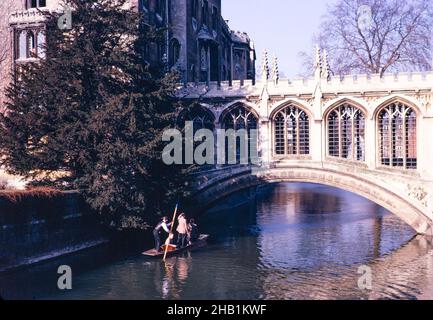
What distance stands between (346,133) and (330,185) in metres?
2.69

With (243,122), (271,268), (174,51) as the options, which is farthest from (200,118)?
(271,268)

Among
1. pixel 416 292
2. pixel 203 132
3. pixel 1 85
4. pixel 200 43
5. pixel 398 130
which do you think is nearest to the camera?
pixel 416 292

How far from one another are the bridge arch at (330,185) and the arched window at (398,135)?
1.48 m

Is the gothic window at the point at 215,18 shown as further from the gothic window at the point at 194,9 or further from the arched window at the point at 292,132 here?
the arched window at the point at 292,132

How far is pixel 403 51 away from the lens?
34000 mm

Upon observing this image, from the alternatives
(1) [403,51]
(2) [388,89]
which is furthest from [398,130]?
(1) [403,51]

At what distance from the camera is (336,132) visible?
91.4ft

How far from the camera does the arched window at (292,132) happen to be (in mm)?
28250

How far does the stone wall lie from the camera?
19938 mm

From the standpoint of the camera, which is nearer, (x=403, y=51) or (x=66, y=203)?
(x=66, y=203)

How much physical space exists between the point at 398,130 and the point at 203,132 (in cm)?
962

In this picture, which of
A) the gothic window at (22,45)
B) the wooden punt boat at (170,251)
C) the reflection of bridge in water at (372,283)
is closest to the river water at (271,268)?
the reflection of bridge in water at (372,283)

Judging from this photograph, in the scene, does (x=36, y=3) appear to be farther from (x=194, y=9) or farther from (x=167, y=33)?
(x=194, y=9)
